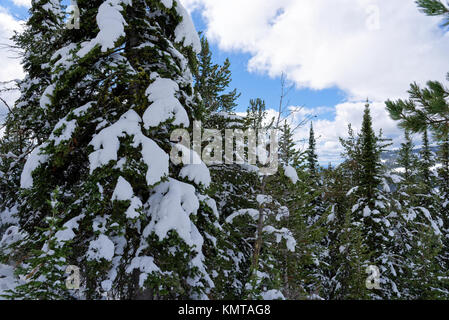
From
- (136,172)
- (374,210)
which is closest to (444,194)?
(374,210)

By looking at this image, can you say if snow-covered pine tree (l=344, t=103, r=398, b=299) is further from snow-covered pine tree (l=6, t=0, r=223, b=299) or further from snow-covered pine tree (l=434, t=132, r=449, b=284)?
snow-covered pine tree (l=6, t=0, r=223, b=299)

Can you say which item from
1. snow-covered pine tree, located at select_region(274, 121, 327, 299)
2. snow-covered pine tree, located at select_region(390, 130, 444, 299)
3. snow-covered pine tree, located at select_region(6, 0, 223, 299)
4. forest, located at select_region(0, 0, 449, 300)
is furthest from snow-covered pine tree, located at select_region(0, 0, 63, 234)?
snow-covered pine tree, located at select_region(390, 130, 444, 299)

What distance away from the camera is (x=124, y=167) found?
4.65 m

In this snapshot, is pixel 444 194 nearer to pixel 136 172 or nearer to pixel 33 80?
pixel 136 172

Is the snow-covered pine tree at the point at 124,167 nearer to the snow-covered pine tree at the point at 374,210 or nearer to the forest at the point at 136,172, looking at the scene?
the forest at the point at 136,172

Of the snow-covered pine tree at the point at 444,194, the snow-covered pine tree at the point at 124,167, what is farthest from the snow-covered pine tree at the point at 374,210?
the snow-covered pine tree at the point at 124,167

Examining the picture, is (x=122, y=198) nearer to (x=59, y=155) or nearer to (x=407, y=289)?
(x=59, y=155)

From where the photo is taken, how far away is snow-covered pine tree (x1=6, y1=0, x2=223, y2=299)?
4484mm

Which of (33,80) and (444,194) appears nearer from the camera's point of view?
(33,80)

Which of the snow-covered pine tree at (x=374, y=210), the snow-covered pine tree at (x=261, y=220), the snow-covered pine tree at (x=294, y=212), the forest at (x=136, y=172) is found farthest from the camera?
the snow-covered pine tree at (x=374, y=210)

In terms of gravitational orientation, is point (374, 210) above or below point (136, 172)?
below

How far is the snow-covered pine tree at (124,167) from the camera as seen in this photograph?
448 cm

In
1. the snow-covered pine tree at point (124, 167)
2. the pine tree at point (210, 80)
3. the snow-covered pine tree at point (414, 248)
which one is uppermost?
the pine tree at point (210, 80)
